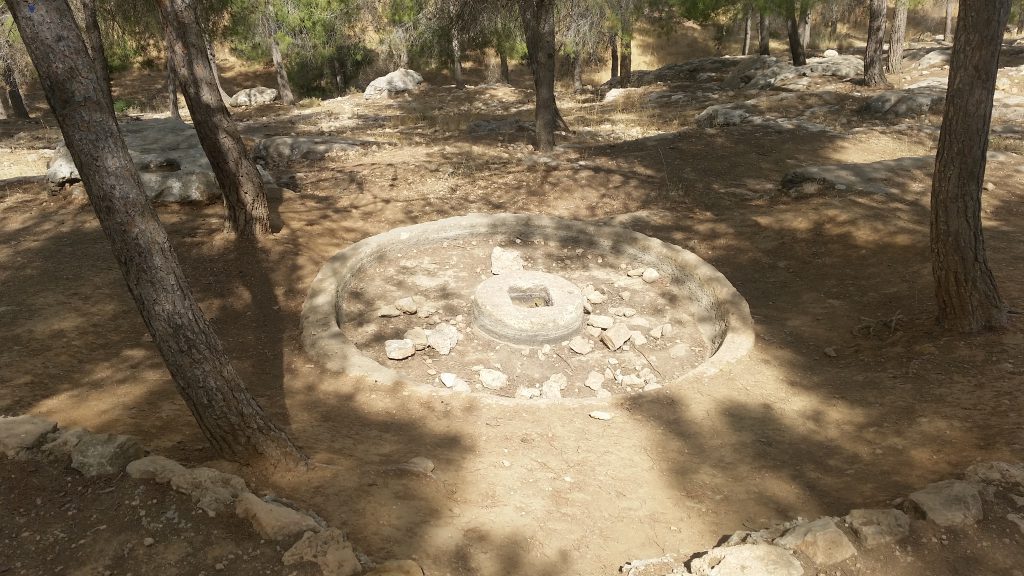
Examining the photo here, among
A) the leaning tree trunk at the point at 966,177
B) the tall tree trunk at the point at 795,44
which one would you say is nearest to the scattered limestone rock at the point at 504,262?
the leaning tree trunk at the point at 966,177

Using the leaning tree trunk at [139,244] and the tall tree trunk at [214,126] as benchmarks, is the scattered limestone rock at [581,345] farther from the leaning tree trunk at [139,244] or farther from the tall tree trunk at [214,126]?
the tall tree trunk at [214,126]

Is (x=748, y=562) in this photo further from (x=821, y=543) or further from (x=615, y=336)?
(x=615, y=336)

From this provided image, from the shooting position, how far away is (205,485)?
2883mm

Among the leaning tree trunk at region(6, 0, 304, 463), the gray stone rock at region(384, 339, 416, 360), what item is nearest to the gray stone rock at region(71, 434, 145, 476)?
the leaning tree trunk at region(6, 0, 304, 463)

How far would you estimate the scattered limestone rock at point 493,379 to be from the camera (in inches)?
221

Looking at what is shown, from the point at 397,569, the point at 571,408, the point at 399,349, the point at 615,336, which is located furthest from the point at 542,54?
the point at 397,569

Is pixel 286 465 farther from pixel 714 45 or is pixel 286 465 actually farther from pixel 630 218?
pixel 714 45

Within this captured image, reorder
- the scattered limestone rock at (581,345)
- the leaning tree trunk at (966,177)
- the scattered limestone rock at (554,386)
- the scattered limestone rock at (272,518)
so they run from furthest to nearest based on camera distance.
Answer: the scattered limestone rock at (581,345) < the scattered limestone rock at (554,386) < the leaning tree trunk at (966,177) < the scattered limestone rock at (272,518)

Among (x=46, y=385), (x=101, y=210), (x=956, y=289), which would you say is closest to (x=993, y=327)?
(x=956, y=289)

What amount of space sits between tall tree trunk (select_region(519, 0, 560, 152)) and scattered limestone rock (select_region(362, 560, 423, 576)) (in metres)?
10.0

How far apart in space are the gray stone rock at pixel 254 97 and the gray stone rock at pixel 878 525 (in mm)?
25267

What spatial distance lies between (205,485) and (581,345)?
405 cm

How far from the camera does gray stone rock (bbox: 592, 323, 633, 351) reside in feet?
20.6

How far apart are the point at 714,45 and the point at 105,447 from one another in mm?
34461
